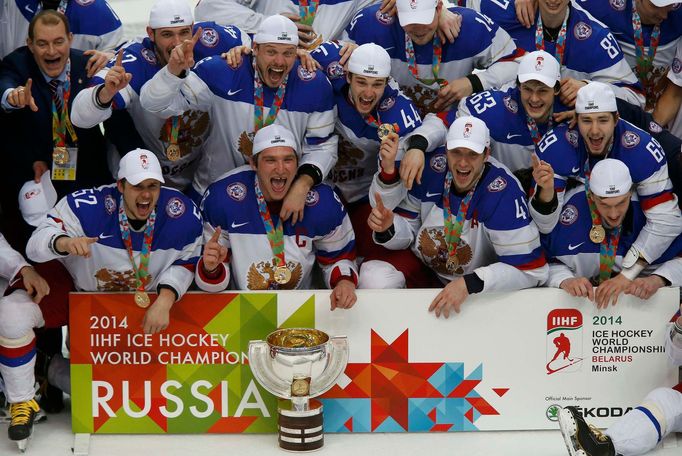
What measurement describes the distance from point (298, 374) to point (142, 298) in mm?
853

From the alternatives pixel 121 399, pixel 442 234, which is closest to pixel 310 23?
pixel 442 234

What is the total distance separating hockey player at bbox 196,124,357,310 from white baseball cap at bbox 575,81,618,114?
1363 millimetres

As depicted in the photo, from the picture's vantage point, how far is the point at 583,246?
6.17 m

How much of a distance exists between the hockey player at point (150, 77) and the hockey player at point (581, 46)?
66.3 inches

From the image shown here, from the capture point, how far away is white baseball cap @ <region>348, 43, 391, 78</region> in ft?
20.2

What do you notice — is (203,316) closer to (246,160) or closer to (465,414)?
(246,160)

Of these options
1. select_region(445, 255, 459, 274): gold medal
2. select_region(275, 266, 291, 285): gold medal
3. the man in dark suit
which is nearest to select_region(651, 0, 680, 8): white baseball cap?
select_region(445, 255, 459, 274): gold medal

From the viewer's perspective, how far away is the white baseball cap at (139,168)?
5.77 metres

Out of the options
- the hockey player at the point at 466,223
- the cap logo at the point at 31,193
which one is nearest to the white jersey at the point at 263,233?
the hockey player at the point at 466,223

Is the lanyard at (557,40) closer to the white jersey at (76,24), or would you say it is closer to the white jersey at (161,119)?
Answer: the white jersey at (161,119)

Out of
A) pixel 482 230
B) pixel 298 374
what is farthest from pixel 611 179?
pixel 298 374

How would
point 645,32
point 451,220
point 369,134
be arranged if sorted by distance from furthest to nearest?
point 645,32 < point 369,134 < point 451,220

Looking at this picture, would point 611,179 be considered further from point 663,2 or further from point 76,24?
point 76,24

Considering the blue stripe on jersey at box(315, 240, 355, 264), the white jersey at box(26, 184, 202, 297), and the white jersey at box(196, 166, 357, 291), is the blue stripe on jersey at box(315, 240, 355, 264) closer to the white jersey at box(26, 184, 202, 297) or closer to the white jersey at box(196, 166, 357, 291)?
the white jersey at box(196, 166, 357, 291)
